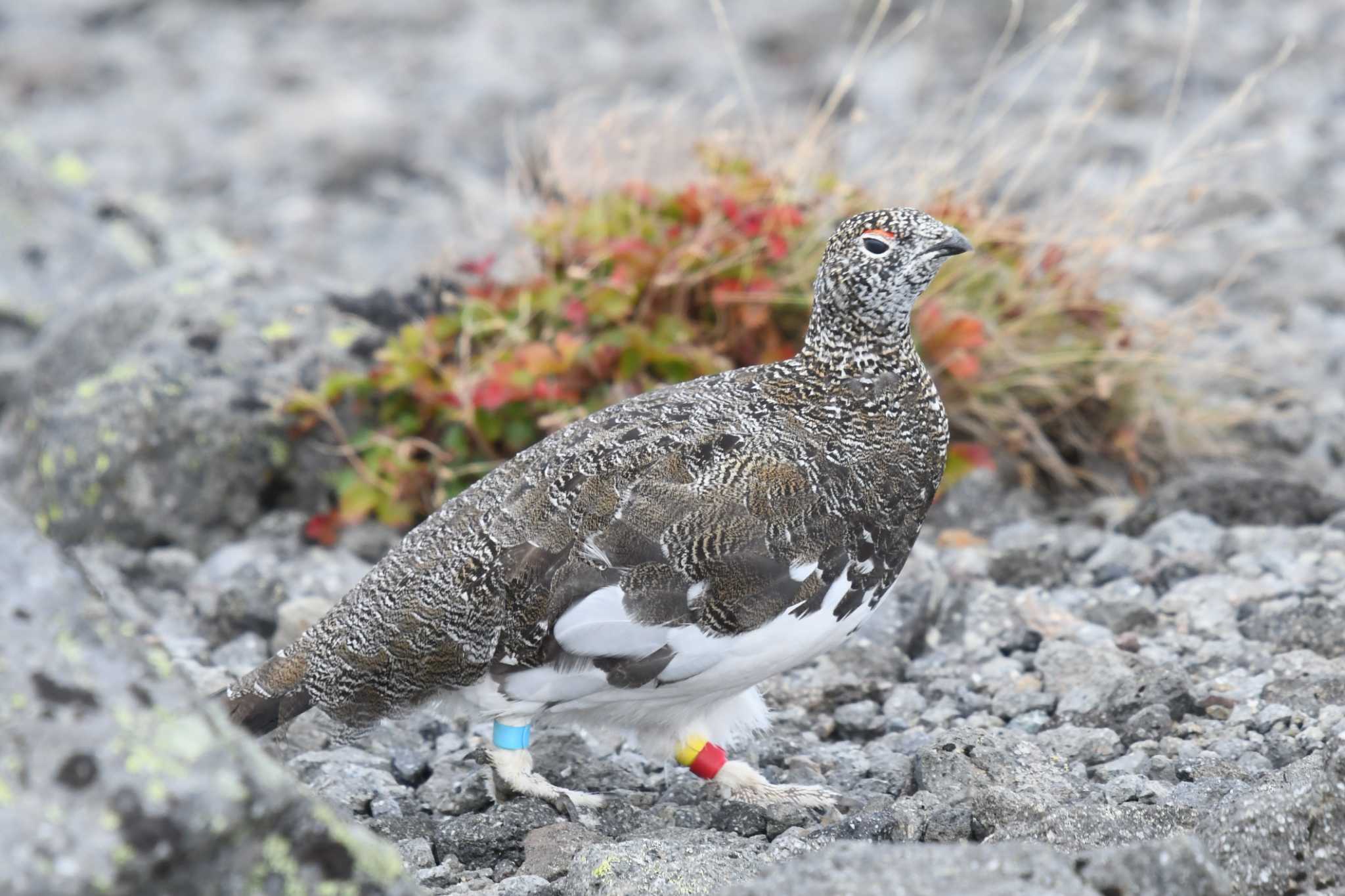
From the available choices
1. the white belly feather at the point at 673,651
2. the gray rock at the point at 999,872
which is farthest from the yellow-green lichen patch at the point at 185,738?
the white belly feather at the point at 673,651

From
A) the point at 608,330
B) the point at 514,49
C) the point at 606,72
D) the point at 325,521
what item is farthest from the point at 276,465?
the point at 514,49

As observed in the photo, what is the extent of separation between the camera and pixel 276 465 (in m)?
6.71

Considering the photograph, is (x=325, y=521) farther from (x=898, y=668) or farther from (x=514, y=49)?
(x=514, y=49)

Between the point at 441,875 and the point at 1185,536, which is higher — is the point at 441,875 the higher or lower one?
the lower one

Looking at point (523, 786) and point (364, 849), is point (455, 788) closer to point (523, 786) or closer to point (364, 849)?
point (523, 786)

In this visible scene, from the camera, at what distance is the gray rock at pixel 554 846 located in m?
3.83

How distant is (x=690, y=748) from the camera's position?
14.5 feet

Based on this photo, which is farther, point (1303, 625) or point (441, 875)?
point (1303, 625)

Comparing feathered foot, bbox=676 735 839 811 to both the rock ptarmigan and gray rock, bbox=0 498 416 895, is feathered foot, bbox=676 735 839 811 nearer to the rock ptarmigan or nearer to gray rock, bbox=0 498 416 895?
the rock ptarmigan

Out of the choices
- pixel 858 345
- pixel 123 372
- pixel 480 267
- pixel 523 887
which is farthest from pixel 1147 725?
pixel 123 372

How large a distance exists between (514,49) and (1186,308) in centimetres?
962

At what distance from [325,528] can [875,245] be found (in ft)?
10.2

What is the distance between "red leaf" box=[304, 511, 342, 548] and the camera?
6.46 metres

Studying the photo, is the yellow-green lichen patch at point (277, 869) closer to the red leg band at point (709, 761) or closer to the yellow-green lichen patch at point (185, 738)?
the yellow-green lichen patch at point (185, 738)
